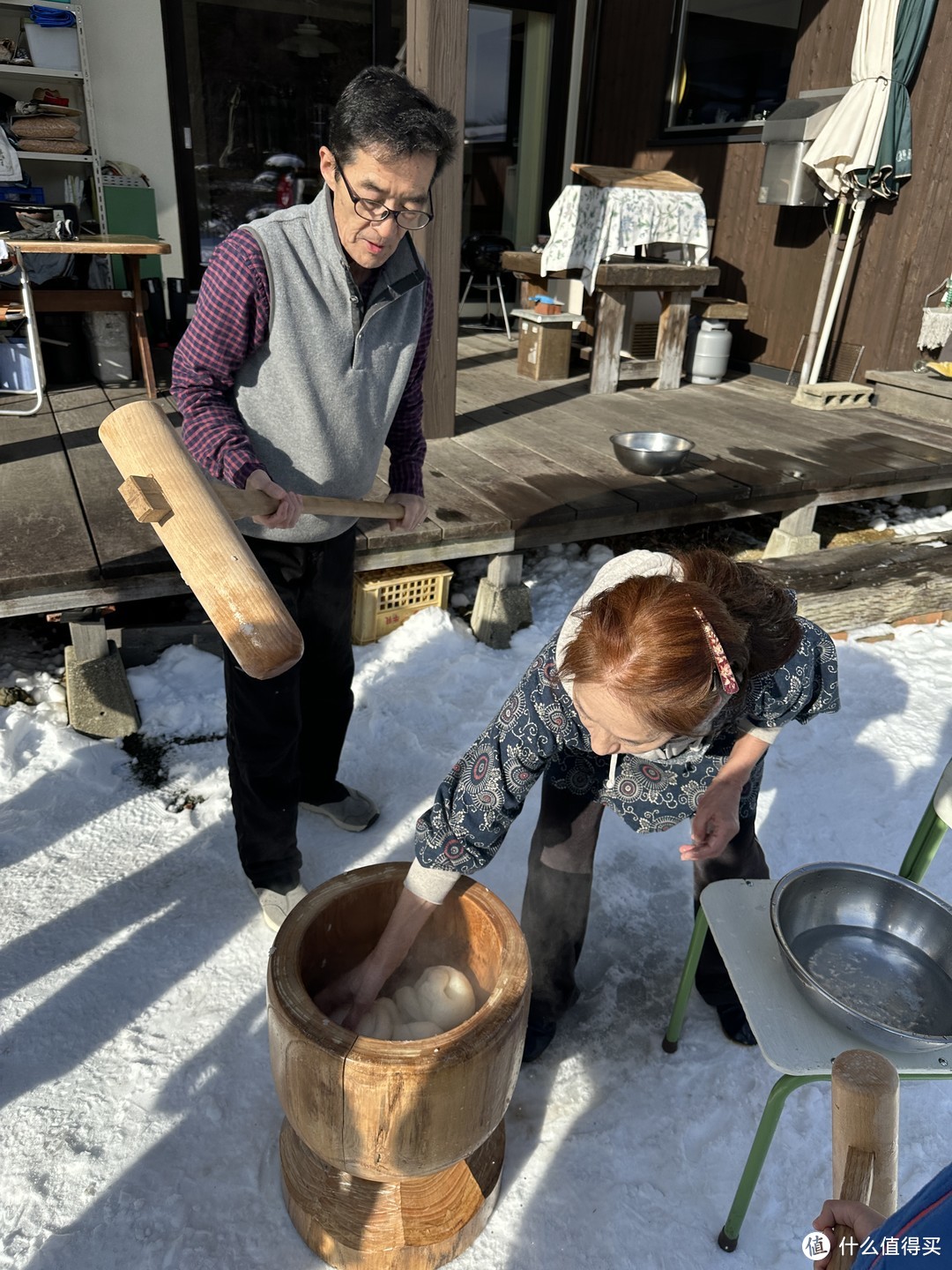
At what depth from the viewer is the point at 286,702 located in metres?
2.15

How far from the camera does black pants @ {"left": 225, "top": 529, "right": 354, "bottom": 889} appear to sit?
2.14 metres

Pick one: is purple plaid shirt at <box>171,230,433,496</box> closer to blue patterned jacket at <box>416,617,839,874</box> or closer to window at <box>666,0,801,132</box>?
blue patterned jacket at <box>416,617,839,874</box>

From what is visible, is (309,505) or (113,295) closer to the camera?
(309,505)

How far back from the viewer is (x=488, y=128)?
7.96m

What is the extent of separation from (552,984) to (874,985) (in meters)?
0.72

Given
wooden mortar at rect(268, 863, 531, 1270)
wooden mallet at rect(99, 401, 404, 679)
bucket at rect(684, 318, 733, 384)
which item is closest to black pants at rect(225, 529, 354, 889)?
wooden mallet at rect(99, 401, 404, 679)

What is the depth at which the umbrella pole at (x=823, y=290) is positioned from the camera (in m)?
5.82

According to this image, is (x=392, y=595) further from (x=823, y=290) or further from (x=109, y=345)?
(x=823, y=290)

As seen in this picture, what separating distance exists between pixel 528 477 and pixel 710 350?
2.91 metres

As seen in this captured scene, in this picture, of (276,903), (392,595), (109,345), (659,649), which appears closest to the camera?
(659,649)

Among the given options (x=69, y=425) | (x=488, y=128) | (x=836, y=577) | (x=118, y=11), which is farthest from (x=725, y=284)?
(x=69, y=425)

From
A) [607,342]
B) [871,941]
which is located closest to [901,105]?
[607,342]

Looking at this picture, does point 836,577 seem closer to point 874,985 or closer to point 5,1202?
point 874,985

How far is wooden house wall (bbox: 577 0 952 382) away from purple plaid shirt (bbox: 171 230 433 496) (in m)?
5.52
